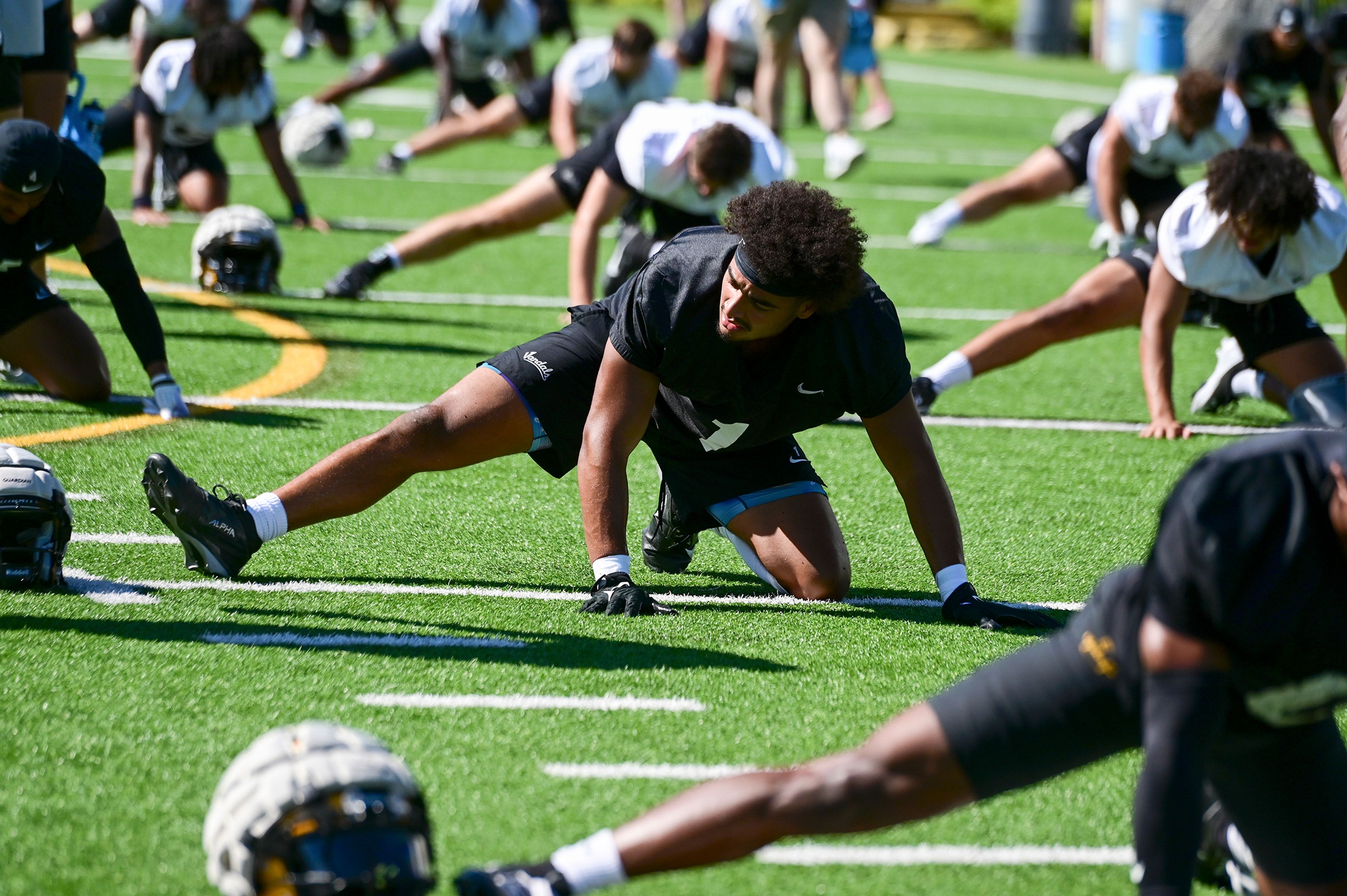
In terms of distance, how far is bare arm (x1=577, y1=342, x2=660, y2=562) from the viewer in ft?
13.3

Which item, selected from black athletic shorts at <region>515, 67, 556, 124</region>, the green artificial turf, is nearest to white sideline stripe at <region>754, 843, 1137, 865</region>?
the green artificial turf

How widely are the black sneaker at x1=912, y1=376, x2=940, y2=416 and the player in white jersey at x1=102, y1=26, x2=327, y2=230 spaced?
4.83 metres

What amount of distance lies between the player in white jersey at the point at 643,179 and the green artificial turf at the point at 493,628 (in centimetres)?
55

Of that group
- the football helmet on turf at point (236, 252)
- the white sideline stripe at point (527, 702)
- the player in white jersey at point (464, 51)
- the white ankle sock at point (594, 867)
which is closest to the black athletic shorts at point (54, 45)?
the football helmet on turf at point (236, 252)

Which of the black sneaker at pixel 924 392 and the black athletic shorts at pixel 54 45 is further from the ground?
the black athletic shorts at pixel 54 45

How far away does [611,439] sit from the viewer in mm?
4082

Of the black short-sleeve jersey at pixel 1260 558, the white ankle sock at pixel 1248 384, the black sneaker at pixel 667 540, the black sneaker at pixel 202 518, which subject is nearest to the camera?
the black short-sleeve jersey at pixel 1260 558

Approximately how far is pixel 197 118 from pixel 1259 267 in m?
6.51

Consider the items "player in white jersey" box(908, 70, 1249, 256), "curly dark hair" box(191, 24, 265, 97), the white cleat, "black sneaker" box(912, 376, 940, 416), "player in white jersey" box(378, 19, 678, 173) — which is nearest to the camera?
"black sneaker" box(912, 376, 940, 416)

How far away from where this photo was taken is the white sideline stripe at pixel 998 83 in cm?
2119

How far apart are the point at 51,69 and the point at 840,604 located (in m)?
4.36

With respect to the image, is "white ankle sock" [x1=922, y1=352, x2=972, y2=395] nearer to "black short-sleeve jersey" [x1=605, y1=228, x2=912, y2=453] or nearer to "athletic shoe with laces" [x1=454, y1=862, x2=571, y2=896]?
"black short-sleeve jersey" [x1=605, y1=228, x2=912, y2=453]

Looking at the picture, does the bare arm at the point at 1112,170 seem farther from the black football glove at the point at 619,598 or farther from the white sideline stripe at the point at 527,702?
the white sideline stripe at the point at 527,702

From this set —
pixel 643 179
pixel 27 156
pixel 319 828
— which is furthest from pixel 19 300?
pixel 319 828
